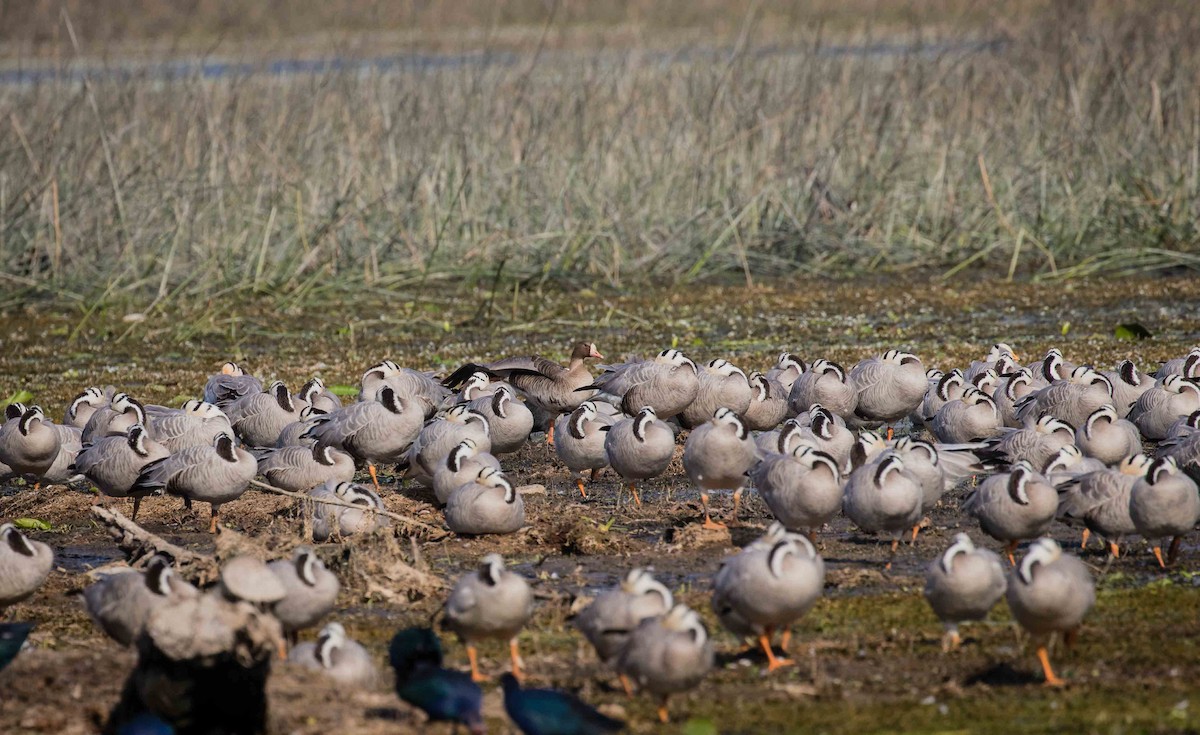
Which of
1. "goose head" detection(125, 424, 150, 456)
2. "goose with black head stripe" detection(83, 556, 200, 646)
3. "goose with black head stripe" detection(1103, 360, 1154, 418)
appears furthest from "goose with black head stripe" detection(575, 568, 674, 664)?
"goose with black head stripe" detection(1103, 360, 1154, 418)

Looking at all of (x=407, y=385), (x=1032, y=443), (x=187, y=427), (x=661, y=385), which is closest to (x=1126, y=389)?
(x=1032, y=443)

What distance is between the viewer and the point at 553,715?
457 cm

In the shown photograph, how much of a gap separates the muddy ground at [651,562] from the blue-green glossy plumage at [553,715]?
456 millimetres

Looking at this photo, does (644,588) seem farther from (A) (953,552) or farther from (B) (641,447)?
(B) (641,447)

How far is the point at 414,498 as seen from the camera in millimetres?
9039

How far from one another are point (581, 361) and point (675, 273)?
603 cm

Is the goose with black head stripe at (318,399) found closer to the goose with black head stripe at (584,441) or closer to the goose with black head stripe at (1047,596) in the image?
the goose with black head stripe at (584,441)

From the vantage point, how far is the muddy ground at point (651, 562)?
5.18 meters

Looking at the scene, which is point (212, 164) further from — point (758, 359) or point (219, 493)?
point (219, 493)

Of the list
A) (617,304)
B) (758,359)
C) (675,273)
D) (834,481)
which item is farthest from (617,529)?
(675,273)

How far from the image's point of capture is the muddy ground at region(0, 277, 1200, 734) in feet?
17.0

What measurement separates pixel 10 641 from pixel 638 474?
4270 millimetres

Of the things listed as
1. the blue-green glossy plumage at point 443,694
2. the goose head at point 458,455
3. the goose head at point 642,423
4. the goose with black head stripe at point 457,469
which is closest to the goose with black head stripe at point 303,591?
the blue-green glossy plumage at point 443,694

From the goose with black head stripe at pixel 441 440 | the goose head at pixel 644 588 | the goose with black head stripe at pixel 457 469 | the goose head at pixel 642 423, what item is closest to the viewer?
the goose head at pixel 644 588
